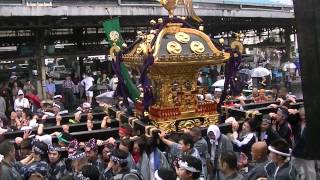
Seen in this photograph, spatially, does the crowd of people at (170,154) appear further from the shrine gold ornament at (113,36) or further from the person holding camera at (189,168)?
the shrine gold ornament at (113,36)

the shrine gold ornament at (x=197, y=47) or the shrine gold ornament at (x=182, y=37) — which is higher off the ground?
the shrine gold ornament at (x=182, y=37)

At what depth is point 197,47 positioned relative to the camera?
689cm

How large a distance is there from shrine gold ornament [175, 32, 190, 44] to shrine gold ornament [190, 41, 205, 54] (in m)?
0.11

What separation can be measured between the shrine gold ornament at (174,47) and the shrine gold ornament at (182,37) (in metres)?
0.13

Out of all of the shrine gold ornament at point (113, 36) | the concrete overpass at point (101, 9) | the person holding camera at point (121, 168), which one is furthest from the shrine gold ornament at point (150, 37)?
the concrete overpass at point (101, 9)

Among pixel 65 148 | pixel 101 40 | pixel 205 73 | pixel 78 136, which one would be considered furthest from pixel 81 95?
pixel 65 148

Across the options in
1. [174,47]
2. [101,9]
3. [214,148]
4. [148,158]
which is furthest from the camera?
[101,9]

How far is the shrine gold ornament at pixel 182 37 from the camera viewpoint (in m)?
6.90

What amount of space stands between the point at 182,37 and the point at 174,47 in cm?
34

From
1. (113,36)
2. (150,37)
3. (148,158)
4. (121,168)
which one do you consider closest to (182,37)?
(150,37)

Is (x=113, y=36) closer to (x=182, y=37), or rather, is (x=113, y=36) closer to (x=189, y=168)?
(x=182, y=37)

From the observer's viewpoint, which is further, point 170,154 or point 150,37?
point 150,37

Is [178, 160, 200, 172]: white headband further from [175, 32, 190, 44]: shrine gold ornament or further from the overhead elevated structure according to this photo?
[175, 32, 190, 44]: shrine gold ornament

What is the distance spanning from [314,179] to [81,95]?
13.0 meters
